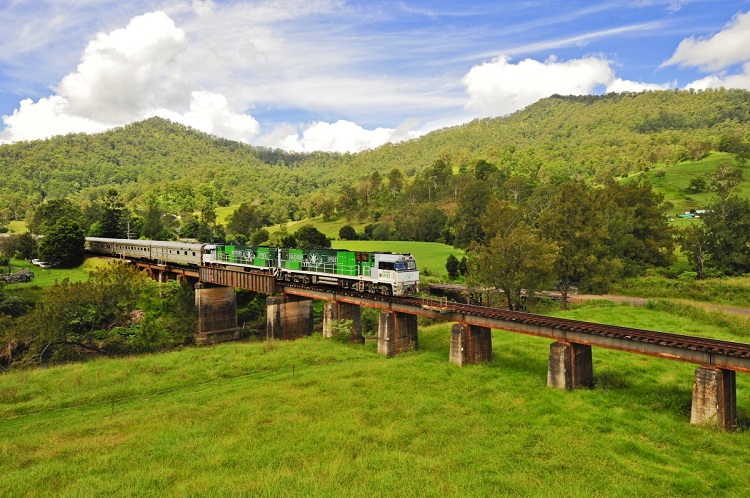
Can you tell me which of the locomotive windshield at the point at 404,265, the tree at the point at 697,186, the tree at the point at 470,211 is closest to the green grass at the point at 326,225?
the tree at the point at 470,211

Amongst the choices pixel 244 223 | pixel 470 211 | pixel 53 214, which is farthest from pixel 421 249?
pixel 53 214

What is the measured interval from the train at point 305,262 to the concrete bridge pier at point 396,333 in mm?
2113

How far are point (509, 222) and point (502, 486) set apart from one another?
42562 mm

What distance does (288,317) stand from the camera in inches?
1982

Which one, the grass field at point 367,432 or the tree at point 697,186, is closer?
the grass field at point 367,432

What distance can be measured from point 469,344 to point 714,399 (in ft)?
50.0

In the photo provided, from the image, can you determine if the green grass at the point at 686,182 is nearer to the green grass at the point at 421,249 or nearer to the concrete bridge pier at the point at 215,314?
the green grass at the point at 421,249

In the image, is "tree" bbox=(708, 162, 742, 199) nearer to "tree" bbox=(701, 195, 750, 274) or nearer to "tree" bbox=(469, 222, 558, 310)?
"tree" bbox=(701, 195, 750, 274)

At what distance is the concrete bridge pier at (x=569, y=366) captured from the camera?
28.4 m

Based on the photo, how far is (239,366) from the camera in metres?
38.1

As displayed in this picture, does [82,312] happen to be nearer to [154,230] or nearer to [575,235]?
[575,235]

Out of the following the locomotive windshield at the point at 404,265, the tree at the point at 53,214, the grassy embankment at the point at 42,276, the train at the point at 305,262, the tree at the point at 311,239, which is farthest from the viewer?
the tree at the point at 53,214

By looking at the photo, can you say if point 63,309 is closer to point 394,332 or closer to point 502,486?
point 394,332

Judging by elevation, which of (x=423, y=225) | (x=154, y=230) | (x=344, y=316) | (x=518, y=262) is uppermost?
(x=423, y=225)
